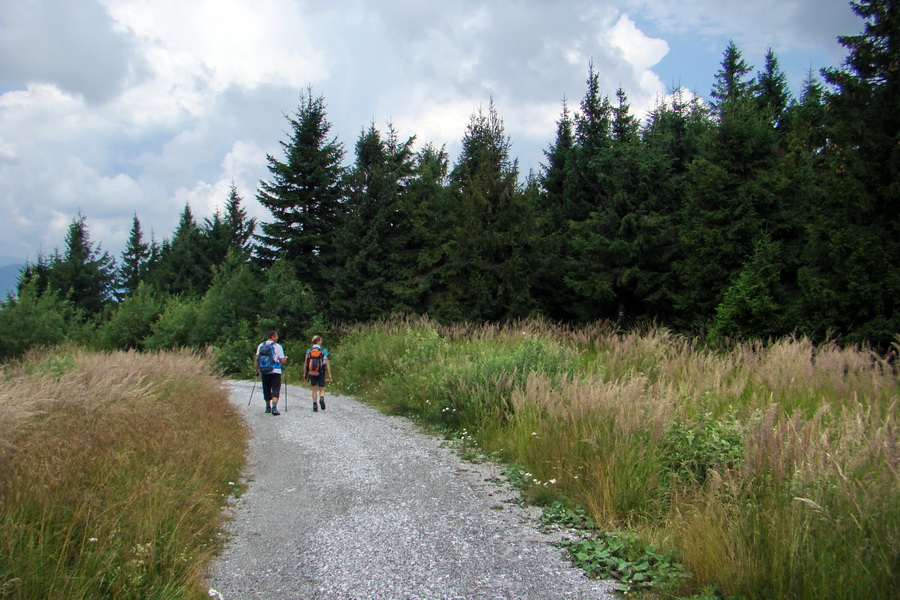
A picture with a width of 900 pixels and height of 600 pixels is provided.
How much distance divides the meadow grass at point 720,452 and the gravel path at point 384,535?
72cm

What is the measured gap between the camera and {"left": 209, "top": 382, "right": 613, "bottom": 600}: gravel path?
3824mm

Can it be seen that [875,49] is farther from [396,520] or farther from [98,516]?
[98,516]

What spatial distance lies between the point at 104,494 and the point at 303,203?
1304 inches

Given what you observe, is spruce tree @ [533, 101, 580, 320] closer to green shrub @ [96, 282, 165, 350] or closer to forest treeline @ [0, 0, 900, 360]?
forest treeline @ [0, 0, 900, 360]

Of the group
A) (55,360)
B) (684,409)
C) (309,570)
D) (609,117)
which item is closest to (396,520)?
(309,570)

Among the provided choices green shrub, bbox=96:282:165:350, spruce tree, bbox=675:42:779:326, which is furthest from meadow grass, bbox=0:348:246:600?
green shrub, bbox=96:282:165:350

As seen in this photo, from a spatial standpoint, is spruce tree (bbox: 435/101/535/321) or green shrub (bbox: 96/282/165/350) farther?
green shrub (bbox: 96/282/165/350)

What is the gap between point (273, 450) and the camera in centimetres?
845

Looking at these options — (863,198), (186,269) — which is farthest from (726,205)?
(186,269)

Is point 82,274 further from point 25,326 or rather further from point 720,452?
point 720,452

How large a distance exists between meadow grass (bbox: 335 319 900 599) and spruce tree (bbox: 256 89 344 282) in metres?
26.5

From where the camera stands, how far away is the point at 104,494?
4273 millimetres

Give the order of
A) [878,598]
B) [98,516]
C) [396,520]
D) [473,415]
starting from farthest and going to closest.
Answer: [473,415] → [396,520] → [98,516] → [878,598]

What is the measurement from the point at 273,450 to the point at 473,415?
3165 mm
